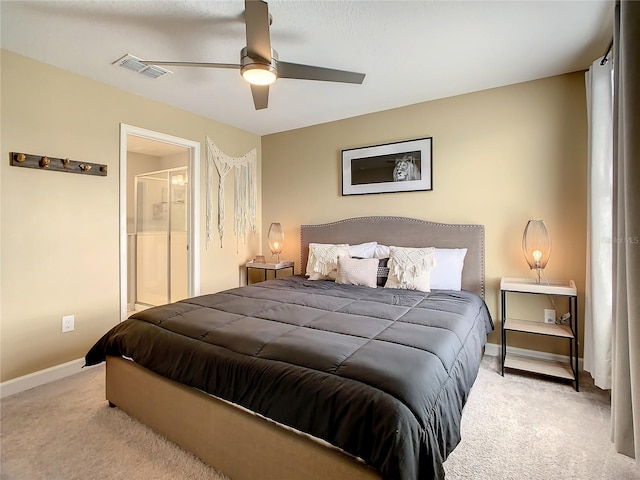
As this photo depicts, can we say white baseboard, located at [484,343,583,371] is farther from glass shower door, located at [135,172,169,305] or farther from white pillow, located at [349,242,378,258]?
glass shower door, located at [135,172,169,305]

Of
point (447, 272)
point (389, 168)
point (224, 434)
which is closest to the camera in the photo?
point (224, 434)

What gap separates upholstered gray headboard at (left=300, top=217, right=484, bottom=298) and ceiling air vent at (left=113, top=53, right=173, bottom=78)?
7.40 feet

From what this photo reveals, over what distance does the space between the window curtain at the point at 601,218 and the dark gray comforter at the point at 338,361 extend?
31.0 inches

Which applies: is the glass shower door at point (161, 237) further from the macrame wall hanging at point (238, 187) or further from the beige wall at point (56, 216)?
the beige wall at point (56, 216)

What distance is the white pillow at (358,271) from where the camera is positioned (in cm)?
305

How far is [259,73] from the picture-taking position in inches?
78.2

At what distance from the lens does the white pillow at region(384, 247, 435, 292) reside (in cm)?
283

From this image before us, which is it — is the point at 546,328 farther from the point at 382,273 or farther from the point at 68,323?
the point at 68,323

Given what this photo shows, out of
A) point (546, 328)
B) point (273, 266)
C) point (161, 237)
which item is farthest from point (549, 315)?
point (161, 237)

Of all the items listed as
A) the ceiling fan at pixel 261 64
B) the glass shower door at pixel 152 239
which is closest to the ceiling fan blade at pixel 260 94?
→ the ceiling fan at pixel 261 64

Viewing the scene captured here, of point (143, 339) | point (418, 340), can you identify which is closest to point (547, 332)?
point (418, 340)

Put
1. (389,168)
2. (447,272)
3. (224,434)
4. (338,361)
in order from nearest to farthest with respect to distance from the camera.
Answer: (338,361) → (224,434) → (447,272) → (389,168)

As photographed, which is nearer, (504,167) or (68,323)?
(68,323)

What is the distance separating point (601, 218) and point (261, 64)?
2519mm
